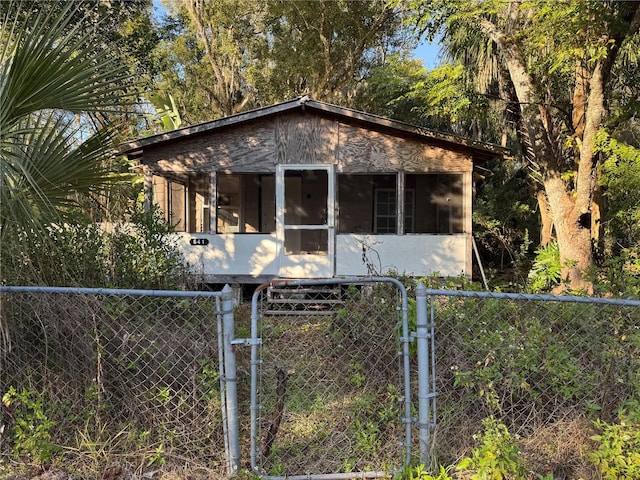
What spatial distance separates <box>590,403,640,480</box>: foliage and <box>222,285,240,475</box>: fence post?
2.14 meters

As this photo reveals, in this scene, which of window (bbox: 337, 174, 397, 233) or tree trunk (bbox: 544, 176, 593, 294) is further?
window (bbox: 337, 174, 397, 233)

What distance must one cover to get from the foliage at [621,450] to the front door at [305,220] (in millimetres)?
7179

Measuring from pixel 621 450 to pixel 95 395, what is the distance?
3379 millimetres

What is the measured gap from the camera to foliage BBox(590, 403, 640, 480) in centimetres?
271

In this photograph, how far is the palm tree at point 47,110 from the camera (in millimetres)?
3102

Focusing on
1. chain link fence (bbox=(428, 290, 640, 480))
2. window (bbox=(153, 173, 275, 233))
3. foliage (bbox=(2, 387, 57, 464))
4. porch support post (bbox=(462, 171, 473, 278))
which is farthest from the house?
foliage (bbox=(2, 387, 57, 464))

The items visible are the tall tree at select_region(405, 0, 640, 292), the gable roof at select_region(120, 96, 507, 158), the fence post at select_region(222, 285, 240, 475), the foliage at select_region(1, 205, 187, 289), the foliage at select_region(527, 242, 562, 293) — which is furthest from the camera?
the gable roof at select_region(120, 96, 507, 158)

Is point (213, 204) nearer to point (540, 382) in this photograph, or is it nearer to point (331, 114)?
point (331, 114)

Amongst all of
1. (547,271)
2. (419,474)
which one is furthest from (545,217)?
(419,474)

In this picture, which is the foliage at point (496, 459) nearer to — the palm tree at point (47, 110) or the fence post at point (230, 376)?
the fence post at point (230, 376)

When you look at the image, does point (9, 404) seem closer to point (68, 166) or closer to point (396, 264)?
point (68, 166)

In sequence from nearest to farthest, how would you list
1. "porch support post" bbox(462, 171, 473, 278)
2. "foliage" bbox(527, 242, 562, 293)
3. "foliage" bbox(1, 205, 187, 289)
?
"foliage" bbox(1, 205, 187, 289), "foliage" bbox(527, 242, 562, 293), "porch support post" bbox(462, 171, 473, 278)

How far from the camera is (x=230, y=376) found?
2871 millimetres

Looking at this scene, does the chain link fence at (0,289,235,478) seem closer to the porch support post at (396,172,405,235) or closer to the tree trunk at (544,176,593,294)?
the porch support post at (396,172,405,235)
